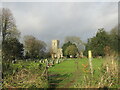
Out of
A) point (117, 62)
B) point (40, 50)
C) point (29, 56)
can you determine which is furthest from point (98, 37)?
A: point (117, 62)

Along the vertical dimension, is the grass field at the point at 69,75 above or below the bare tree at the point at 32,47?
below

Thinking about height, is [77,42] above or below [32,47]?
above

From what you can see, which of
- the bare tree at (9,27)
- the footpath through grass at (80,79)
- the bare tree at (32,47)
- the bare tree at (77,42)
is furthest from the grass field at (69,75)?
the bare tree at (77,42)

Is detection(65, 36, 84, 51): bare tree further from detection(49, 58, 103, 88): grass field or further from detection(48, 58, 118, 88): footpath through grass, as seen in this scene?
detection(48, 58, 118, 88): footpath through grass

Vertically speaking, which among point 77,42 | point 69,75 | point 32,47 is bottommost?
point 69,75

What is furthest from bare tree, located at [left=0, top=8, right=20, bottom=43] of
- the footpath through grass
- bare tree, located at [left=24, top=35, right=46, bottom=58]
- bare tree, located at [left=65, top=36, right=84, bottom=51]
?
bare tree, located at [left=65, top=36, right=84, bottom=51]

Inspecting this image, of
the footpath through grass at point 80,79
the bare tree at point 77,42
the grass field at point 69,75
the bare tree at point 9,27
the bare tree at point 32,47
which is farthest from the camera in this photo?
the bare tree at point 77,42

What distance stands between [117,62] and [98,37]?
939 inches

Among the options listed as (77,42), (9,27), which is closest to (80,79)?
(9,27)

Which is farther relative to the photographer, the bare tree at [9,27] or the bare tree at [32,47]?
the bare tree at [32,47]

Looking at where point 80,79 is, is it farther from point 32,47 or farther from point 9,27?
point 32,47

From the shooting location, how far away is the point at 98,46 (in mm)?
29172

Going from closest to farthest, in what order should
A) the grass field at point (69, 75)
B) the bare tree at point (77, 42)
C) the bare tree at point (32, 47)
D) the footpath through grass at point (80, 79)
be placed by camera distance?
1. the footpath through grass at point (80, 79)
2. the grass field at point (69, 75)
3. the bare tree at point (32, 47)
4. the bare tree at point (77, 42)

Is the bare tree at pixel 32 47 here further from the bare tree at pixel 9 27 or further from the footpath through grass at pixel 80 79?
the footpath through grass at pixel 80 79
